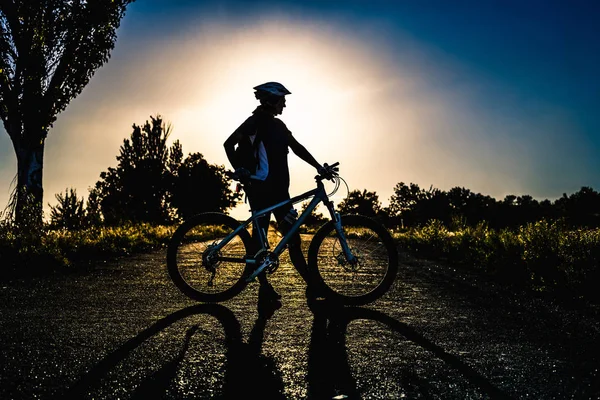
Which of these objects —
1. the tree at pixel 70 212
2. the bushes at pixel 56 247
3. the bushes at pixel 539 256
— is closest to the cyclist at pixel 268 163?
the bushes at pixel 539 256

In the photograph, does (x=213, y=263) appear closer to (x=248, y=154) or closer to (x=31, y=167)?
(x=248, y=154)

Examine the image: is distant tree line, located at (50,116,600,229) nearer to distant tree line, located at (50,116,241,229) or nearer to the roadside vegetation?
distant tree line, located at (50,116,241,229)

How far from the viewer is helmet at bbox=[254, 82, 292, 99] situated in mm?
5676

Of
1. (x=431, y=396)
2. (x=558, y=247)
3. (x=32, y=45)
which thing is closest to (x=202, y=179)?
(x=32, y=45)

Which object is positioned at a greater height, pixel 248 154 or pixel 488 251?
pixel 248 154

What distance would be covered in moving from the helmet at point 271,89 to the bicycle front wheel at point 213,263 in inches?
54.0

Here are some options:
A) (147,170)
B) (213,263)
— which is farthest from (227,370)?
(147,170)

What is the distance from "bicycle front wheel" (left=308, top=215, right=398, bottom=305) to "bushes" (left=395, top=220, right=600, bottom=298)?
2.48 metres

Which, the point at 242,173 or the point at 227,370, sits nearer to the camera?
the point at 227,370

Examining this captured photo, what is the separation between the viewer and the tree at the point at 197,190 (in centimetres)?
5728

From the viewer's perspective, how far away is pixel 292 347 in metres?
3.83

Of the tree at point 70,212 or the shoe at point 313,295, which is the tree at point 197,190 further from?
the shoe at point 313,295

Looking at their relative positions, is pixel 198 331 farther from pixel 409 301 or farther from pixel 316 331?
pixel 409 301

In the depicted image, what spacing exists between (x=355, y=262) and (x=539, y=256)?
3453mm
